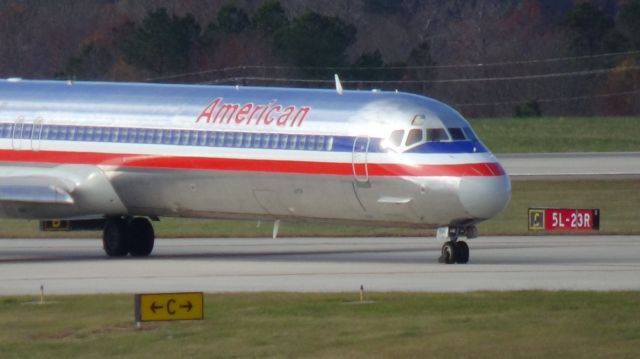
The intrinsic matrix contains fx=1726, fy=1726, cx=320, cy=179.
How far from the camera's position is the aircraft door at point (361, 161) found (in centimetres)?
3281

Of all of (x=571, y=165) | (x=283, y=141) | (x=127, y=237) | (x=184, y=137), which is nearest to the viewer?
(x=283, y=141)

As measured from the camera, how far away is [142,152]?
35312mm

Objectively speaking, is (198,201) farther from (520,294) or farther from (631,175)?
(631,175)

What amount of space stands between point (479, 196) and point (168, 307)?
11.0 m

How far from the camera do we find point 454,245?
33.2 metres

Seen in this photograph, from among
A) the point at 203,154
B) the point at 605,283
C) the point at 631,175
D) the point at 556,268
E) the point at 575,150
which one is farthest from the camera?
the point at 575,150

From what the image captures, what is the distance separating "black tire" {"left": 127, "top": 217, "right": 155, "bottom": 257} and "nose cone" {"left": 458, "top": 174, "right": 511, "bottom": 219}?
8.59 meters

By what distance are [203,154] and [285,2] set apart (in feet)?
224

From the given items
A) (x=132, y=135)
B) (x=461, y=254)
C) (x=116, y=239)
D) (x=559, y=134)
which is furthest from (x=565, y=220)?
(x=559, y=134)

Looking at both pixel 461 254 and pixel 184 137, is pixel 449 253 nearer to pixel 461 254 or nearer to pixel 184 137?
pixel 461 254

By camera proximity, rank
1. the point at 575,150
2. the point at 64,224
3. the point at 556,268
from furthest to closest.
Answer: the point at 575,150, the point at 64,224, the point at 556,268

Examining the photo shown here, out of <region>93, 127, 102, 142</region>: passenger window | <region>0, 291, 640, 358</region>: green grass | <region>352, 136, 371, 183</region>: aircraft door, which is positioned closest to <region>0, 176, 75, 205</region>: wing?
<region>93, 127, 102, 142</region>: passenger window

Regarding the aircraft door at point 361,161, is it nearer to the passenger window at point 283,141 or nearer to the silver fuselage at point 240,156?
the silver fuselage at point 240,156

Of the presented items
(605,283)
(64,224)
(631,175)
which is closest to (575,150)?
(631,175)
